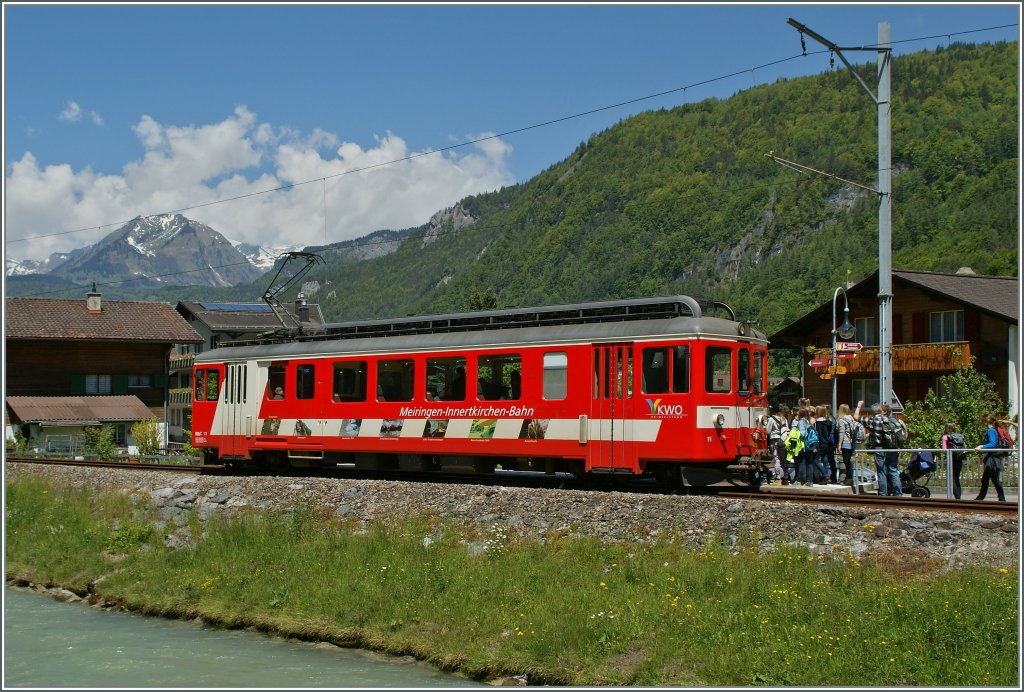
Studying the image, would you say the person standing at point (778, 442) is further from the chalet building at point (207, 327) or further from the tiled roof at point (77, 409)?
the chalet building at point (207, 327)

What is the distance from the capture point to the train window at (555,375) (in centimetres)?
1889

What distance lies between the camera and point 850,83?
146m

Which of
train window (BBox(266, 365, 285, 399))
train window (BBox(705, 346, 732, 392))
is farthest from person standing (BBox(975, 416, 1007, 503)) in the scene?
train window (BBox(266, 365, 285, 399))

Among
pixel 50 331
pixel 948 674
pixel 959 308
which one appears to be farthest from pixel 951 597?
pixel 50 331

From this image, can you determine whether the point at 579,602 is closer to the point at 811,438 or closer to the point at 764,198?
the point at 811,438

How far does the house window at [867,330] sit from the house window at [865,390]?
5.15 ft

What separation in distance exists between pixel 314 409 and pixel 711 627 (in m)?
12.3

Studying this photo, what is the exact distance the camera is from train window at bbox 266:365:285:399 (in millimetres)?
23922

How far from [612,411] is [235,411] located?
1040cm

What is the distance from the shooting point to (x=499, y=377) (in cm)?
1992

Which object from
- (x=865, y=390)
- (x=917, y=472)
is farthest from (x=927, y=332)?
(x=917, y=472)

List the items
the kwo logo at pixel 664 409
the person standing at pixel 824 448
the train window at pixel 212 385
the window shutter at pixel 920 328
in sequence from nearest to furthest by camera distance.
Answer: the kwo logo at pixel 664 409
the person standing at pixel 824 448
the train window at pixel 212 385
the window shutter at pixel 920 328

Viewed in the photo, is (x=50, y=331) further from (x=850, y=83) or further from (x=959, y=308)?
(x=850, y=83)

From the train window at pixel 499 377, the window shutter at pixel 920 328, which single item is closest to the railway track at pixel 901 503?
the train window at pixel 499 377
